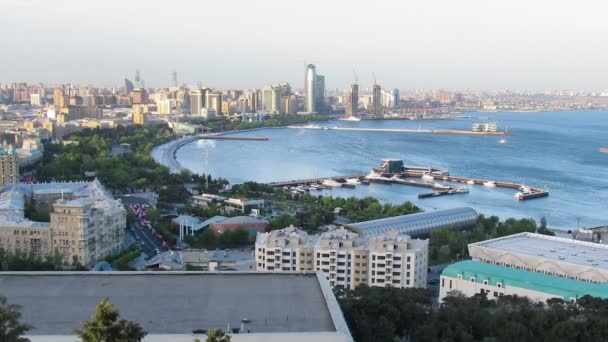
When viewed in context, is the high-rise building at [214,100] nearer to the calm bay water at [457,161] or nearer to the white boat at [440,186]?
the calm bay water at [457,161]

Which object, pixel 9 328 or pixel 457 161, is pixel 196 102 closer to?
pixel 457 161

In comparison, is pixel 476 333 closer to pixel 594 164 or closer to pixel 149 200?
pixel 149 200

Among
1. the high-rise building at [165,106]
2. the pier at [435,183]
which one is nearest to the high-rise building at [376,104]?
the high-rise building at [165,106]

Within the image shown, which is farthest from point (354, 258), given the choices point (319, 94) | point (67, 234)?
point (319, 94)

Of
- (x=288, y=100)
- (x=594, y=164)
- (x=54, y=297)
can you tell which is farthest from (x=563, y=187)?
(x=288, y=100)

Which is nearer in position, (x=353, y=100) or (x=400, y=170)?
(x=400, y=170)

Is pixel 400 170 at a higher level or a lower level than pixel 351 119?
lower
